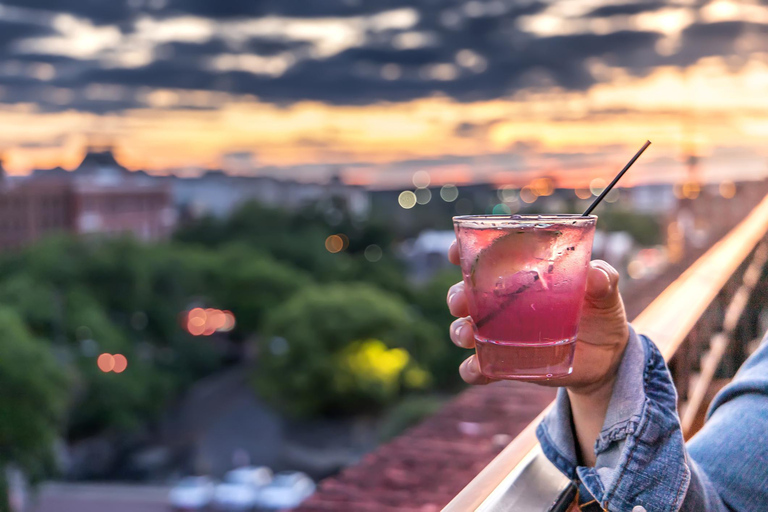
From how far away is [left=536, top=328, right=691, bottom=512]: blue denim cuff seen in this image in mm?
807

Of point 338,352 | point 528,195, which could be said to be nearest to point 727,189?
point 528,195

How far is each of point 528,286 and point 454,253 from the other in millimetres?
134

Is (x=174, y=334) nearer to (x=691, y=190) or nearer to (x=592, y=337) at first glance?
(x=691, y=190)

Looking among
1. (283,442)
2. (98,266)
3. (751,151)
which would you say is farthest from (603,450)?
(98,266)

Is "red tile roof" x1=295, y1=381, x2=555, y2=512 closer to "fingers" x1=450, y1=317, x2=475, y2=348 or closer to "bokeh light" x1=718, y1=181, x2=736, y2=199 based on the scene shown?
"fingers" x1=450, y1=317, x2=475, y2=348

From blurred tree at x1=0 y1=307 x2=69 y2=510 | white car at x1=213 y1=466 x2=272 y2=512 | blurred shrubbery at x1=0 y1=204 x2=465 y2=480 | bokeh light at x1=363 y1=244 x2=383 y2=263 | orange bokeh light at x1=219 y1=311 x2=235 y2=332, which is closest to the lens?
blurred tree at x1=0 y1=307 x2=69 y2=510

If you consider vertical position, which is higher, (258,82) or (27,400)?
(258,82)

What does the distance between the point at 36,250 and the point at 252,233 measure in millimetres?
17159

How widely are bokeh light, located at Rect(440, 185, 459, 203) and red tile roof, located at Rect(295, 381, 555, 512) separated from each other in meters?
37.4

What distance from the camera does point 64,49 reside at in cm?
4050

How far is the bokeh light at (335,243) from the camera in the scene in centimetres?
4909

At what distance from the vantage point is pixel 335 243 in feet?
162

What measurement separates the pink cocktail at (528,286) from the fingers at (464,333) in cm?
3

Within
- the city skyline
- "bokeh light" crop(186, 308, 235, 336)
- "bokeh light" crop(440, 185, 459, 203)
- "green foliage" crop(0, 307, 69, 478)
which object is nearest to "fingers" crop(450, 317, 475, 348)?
"green foliage" crop(0, 307, 69, 478)
